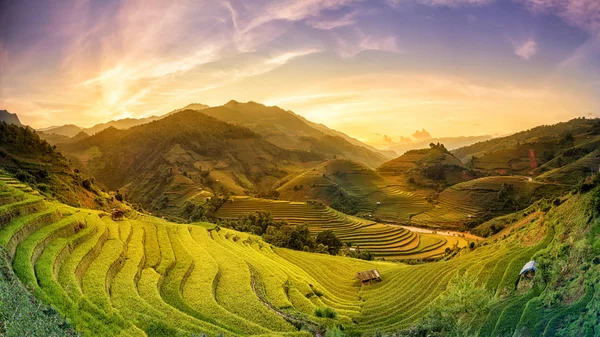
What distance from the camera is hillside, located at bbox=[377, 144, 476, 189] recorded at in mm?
123938

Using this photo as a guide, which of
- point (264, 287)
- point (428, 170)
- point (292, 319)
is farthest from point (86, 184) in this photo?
point (428, 170)

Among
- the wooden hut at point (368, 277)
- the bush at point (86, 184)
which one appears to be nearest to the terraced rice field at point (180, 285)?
the wooden hut at point (368, 277)

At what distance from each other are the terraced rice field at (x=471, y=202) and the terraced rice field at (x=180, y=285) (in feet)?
197

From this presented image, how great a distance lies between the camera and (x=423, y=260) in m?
→ 52.2

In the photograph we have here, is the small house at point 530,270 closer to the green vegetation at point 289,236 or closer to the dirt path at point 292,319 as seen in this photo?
the dirt path at point 292,319

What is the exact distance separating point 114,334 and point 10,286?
149 inches

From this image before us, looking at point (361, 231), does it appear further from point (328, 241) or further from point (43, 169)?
point (43, 169)

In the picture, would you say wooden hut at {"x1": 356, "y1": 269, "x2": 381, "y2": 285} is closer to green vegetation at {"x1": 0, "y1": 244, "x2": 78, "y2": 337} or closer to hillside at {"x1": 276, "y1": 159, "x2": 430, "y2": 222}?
green vegetation at {"x1": 0, "y1": 244, "x2": 78, "y2": 337}

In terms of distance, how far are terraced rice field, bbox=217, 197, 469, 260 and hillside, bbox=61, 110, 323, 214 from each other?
2309cm

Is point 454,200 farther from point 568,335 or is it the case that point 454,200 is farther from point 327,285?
point 568,335

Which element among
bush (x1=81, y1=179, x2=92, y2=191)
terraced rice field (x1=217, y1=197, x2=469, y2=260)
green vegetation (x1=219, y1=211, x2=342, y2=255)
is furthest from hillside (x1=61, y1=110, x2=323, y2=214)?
bush (x1=81, y1=179, x2=92, y2=191)

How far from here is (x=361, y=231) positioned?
2621 inches

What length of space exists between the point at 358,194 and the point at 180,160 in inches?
3008

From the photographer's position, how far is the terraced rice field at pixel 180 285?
1292 cm
